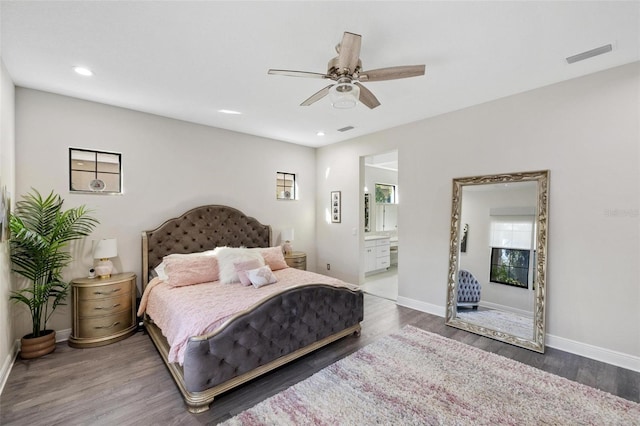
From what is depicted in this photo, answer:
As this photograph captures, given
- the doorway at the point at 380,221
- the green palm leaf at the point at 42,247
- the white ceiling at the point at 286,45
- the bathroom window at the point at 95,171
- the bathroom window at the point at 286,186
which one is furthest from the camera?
the doorway at the point at 380,221

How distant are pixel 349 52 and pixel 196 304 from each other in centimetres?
248

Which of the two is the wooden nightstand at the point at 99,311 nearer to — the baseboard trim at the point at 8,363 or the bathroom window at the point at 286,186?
the baseboard trim at the point at 8,363

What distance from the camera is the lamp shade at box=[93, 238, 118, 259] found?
10.6ft

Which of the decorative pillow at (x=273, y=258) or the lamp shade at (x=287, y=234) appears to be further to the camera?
the lamp shade at (x=287, y=234)

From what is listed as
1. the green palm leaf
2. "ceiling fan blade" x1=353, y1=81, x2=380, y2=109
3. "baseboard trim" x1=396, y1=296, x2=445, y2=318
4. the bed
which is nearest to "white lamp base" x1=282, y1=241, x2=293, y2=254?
the bed

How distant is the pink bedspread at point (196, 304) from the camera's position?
2262mm

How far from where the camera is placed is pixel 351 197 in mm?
5262

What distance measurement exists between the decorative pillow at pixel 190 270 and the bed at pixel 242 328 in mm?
212

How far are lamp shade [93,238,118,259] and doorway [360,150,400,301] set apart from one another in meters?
4.20

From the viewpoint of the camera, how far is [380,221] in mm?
7523

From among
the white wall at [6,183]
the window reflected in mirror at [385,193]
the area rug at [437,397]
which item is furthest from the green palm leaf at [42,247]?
the window reflected in mirror at [385,193]

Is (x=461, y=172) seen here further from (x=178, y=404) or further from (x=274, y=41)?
(x=178, y=404)

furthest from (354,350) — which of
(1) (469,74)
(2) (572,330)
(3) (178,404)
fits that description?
(1) (469,74)

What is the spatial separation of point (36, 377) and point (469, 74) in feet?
16.3
